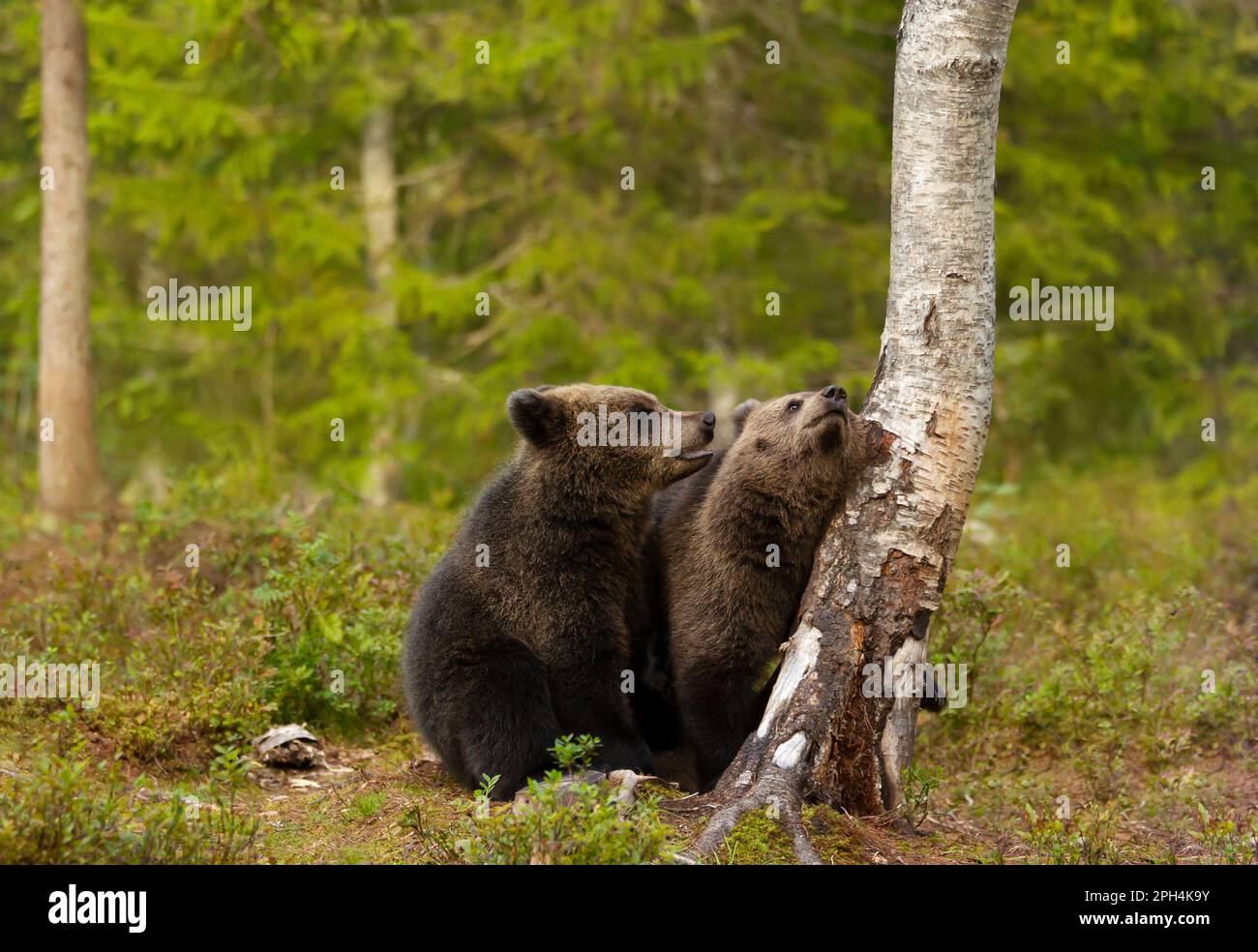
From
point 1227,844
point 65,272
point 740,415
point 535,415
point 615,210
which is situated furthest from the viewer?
point 615,210

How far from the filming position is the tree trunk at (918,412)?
614cm

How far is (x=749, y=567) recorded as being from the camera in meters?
6.55

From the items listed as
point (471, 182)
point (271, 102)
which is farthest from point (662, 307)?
point (271, 102)

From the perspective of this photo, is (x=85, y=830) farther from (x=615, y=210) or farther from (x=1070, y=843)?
(x=615, y=210)

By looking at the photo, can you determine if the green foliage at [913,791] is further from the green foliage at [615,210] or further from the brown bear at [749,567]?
the green foliage at [615,210]

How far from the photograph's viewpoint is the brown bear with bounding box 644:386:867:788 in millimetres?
6410

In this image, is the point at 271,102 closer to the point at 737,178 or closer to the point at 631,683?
the point at 737,178

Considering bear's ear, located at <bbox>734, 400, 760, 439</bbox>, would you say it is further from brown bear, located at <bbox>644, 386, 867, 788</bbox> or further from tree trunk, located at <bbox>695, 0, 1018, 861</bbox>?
tree trunk, located at <bbox>695, 0, 1018, 861</bbox>

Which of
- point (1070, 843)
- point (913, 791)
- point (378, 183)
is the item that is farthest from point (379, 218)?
point (1070, 843)

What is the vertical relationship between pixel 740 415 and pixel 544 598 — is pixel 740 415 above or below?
above

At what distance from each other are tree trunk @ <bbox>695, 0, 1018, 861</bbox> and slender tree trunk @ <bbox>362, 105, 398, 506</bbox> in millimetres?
10611

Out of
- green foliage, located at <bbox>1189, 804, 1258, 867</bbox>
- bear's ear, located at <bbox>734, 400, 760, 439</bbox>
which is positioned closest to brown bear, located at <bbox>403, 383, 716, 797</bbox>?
bear's ear, located at <bbox>734, 400, 760, 439</bbox>

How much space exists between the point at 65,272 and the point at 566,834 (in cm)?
955

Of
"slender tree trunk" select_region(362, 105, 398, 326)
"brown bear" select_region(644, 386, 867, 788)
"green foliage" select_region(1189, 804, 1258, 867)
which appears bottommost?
"green foliage" select_region(1189, 804, 1258, 867)
